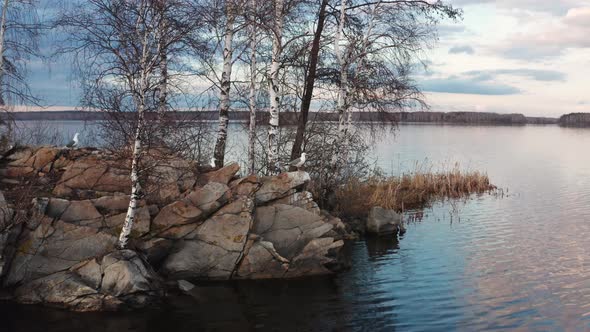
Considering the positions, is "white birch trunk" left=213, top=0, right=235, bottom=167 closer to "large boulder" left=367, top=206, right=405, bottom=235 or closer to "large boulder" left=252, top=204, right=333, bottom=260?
"large boulder" left=252, top=204, right=333, bottom=260

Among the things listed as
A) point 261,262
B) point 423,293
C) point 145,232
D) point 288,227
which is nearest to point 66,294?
point 145,232

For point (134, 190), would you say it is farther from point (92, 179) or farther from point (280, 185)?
point (280, 185)

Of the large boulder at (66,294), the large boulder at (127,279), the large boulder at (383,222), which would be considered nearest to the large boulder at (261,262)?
the large boulder at (127,279)

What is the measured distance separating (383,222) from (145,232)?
395 inches

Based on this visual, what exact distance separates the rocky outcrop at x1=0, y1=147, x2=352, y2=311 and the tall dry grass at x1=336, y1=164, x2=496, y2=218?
4.79 metres

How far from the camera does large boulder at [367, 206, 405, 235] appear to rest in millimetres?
21250

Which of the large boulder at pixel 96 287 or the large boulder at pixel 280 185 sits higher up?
the large boulder at pixel 280 185

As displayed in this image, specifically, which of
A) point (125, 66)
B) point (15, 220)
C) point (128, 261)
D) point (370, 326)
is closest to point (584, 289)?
point (370, 326)

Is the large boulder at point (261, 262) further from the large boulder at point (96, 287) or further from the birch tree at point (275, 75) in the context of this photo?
the birch tree at point (275, 75)

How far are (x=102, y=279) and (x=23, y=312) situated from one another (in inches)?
72.9

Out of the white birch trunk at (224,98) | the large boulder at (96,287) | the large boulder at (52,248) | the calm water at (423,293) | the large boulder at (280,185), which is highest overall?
the white birch trunk at (224,98)

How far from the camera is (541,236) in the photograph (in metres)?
20.4

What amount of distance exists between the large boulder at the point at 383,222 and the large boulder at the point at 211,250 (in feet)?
23.5

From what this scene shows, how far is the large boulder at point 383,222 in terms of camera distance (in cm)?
2125
